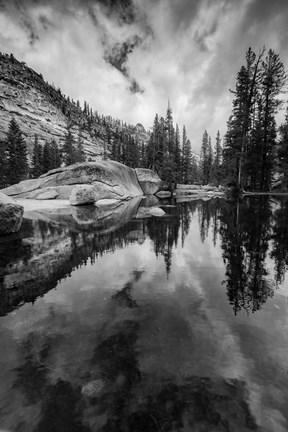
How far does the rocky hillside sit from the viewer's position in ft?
290

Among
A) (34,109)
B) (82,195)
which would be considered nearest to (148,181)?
(82,195)

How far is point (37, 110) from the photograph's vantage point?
334ft

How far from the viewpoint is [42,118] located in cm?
9912

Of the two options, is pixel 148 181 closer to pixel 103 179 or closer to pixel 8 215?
pixel 103 179

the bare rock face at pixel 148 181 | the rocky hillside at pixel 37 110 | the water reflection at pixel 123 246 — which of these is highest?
the rocky hillside at pixel 37 110

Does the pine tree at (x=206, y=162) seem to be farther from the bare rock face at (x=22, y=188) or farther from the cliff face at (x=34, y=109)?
the bare rock face at (x=22, y=188)

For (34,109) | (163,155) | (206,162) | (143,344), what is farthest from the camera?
(34,109)

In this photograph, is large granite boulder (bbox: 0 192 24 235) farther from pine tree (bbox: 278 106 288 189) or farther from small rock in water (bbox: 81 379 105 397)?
pine tree (bbox: 278 106 288 189)

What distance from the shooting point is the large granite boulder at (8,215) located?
8.70 meters

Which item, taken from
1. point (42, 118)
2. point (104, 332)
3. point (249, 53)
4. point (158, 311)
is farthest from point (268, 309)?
point (42, 118)

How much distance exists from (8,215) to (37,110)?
4555 inches

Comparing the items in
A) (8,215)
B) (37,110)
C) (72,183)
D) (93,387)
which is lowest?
(93,387)

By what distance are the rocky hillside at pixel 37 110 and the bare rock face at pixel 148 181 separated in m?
54.7

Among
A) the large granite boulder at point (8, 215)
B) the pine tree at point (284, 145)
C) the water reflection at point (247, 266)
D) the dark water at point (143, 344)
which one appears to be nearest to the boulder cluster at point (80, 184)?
the large granite boulder at point (8, 215)
